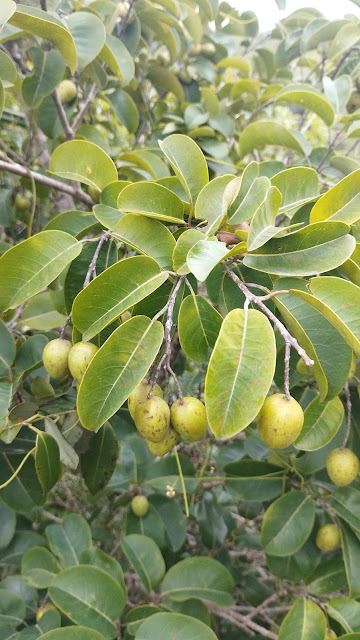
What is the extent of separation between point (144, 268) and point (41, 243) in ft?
0.77

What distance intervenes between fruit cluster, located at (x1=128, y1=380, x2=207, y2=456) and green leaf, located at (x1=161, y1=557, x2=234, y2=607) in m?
0.66

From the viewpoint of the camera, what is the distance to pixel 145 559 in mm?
1365

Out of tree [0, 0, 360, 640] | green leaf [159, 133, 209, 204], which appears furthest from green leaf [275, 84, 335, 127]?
green leaf [159, 133, 209, 204]

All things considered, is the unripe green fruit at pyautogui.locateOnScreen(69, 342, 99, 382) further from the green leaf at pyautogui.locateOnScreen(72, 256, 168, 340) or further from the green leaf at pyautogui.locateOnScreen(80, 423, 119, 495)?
the green leaf at pyautogui.locateOnScreen(80, 423, 119, 495)

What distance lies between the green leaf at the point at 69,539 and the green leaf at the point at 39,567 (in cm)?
2

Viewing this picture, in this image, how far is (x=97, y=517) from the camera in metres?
1.98

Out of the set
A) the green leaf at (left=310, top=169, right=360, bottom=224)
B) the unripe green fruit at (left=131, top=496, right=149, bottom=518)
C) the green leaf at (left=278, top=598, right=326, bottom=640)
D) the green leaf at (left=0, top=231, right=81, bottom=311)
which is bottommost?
the unripe green fruit at (left=131, top=496, right=149, bottom=518)

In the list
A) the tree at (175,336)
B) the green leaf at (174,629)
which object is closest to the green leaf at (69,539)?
the tree at (175,336)

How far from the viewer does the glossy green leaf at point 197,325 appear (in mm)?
850

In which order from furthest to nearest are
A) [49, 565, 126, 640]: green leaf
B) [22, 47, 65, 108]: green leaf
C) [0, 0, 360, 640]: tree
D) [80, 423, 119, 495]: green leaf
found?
[22, 47, 65, 108]: green leaf, [80, 423, 119, 495]: green leaf, [49, 565, 126, 640]: green leaf, [0, 0, 360, 640]: tree

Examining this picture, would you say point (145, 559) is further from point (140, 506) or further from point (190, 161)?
point (190, 161)

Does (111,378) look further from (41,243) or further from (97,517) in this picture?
(97,517)

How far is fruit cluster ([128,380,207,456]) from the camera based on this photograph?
784 mm

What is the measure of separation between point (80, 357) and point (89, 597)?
67cm
